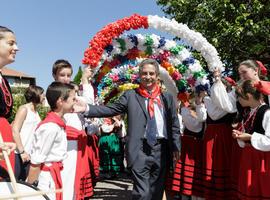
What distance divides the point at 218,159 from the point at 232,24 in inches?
334

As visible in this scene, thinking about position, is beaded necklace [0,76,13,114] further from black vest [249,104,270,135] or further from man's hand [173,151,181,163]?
black vest [249,104,270,135]

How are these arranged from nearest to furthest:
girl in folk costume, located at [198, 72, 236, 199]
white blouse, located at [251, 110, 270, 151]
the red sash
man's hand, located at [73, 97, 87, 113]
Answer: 1. the red sash
2. white blouse, located at [251, 110, 270, 151]
3. man's hand, located at [73, 97, 87, 113]
4. girl in folk costume, located at [198, 72, 236, 199]

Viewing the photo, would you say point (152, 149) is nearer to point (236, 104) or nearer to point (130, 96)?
point (130, 96)

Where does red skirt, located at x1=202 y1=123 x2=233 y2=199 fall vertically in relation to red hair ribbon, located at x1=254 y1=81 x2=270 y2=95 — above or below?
below

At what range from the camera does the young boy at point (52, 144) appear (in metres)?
3.55

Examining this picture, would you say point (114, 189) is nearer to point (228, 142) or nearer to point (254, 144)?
point (228, 142)

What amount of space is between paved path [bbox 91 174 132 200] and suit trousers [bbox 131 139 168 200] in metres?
2.83

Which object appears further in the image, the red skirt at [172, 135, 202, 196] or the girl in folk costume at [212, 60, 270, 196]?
the red skirt at [172, 135, 202, 196]

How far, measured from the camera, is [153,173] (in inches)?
183

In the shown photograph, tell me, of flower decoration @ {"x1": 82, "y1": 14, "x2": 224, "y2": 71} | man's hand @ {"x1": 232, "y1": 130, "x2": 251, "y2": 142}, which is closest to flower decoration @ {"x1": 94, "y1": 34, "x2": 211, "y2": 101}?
flower decoration @ {"x1": 82, "y1": 14, "x2": 224, "y2": 71}

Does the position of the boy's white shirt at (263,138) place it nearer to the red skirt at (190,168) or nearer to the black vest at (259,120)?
the black vest at (259,120)

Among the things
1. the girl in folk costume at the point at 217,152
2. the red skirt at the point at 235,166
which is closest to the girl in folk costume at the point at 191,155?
the girl in folk costume at the point at 217,152

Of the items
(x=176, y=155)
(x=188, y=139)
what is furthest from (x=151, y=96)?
(x=188, y=139)

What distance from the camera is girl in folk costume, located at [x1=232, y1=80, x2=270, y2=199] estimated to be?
4.17 metres
